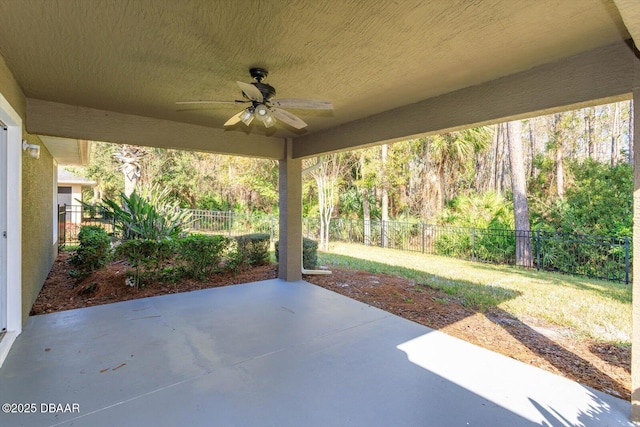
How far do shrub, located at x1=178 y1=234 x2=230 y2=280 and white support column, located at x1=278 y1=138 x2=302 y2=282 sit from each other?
→ 129 cm

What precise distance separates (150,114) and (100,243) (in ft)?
9.52

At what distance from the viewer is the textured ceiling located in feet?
6.48

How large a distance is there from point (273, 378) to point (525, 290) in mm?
5047

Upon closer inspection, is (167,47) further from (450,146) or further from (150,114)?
(450,146)

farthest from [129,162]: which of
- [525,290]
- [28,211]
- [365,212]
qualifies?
[525,290]

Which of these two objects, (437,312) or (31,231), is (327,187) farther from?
(31,231)

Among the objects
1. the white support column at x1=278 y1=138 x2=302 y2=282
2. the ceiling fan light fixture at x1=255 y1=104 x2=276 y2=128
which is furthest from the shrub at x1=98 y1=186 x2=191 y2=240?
the ceiling fan light fixture at x1=255 y1=104 x2=276 y2=128

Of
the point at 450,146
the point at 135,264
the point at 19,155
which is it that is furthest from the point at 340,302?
the point at 450,146

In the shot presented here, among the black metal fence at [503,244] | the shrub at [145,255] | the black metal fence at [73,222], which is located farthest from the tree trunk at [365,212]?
the black metal fence at [73,222]

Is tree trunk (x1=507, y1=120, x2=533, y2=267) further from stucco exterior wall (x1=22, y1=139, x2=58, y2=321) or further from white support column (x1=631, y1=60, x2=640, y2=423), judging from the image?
stucco exterior wall (x1=22, y1=139, x2=58, y2=321)

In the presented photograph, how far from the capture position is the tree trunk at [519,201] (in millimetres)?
8164

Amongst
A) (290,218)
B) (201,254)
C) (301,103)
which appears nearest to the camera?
(301,103)

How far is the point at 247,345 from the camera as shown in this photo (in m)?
3.23

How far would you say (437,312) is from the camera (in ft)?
14.2
